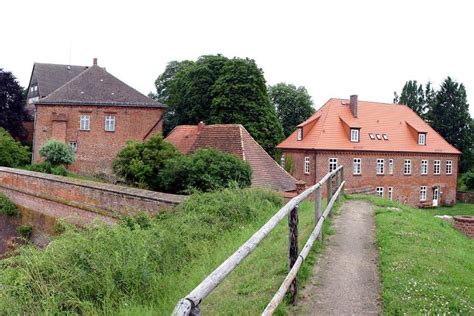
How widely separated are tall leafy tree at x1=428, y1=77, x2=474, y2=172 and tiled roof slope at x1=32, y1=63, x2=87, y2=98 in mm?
42834

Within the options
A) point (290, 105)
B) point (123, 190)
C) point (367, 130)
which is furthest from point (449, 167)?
point (123, 190)

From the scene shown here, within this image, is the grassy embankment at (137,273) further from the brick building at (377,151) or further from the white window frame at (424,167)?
the white window frame at (424,167)

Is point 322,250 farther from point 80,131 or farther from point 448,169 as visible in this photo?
point 448,169

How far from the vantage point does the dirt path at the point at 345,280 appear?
4.88 m

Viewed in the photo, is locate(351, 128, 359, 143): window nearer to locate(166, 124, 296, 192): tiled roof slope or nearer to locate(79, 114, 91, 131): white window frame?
locate(166, 124, 296, 192): tiled roof slope

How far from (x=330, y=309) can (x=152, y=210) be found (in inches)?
367

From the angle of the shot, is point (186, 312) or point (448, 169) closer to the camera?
point (186, 312)

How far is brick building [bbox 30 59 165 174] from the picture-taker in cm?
3403

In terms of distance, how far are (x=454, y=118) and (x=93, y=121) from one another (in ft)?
135

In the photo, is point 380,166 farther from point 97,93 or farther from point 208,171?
point 208,171

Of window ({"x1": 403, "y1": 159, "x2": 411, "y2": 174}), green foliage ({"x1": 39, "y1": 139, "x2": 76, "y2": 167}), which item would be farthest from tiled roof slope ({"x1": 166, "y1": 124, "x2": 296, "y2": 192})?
window ({"x1": 403, "y1": 159, "x2": 411, "y2": 174})

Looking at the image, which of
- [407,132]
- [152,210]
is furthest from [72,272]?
[407,132]

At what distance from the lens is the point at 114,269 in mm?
6004

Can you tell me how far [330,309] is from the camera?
4.82 m
